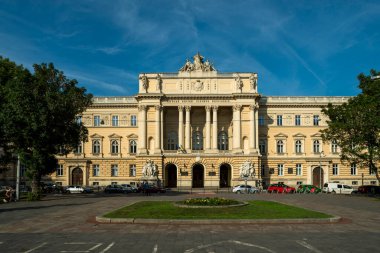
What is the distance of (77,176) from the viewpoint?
263 feet

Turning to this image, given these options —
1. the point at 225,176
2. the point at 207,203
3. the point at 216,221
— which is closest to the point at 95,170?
the point at 225,176

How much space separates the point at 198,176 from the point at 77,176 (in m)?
23.6

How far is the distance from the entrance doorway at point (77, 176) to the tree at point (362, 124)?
4864 cm

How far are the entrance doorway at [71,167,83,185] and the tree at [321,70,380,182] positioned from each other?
160ft

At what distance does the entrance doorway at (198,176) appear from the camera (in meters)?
77.0

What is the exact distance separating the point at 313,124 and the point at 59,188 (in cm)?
4829

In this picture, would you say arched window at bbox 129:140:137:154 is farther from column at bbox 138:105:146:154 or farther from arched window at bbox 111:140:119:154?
column at bbox 138:105:146:154

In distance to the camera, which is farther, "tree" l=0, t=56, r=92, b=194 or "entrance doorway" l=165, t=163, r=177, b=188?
"entrance doorway" l=165, t=163, r=177, b=188

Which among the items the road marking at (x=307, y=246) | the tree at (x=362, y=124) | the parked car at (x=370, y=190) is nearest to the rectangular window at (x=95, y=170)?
the tree at (x=362, y=124)

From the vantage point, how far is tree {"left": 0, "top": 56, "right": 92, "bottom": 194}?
4144cm

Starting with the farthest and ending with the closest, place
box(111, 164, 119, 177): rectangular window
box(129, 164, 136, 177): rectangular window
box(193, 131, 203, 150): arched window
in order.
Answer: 1. box(111, 164, 119, 177): rectangular window
2. box(129, 164, 136, 177): rectangular window
3. box(193, 131, 203, 150): arched window

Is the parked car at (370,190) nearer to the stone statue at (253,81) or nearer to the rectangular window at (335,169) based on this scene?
the rectangular window at (335,169)

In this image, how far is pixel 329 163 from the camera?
3095 inches

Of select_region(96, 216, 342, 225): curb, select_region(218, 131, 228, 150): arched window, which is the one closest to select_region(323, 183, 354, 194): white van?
select_region(218, 131, 228, 150): arched window
